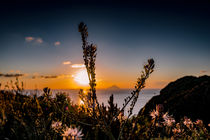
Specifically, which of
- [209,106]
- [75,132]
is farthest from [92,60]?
[209,106]

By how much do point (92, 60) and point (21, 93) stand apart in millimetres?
4398

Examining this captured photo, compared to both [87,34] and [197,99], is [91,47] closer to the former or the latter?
[87,34]

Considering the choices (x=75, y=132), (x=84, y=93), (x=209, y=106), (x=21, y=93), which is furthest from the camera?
(x=209, y=106)

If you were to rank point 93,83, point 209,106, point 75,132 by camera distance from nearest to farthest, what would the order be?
point 93,83, point 75,132, point 209,106

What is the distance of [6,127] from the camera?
4285 mm

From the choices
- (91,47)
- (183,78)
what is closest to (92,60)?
(91,47)

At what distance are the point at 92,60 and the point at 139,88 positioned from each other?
485 mm

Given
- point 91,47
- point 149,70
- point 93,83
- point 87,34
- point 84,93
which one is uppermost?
point 87,34

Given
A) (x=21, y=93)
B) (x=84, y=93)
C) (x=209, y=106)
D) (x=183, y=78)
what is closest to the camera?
(x=84, y=93)

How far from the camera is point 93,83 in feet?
4.08

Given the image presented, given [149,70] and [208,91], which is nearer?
[149,70]

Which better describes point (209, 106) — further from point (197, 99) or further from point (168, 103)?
point (168, 103)

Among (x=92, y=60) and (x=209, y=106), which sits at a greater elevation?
(x=92, y=60)

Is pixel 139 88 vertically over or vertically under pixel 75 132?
over
